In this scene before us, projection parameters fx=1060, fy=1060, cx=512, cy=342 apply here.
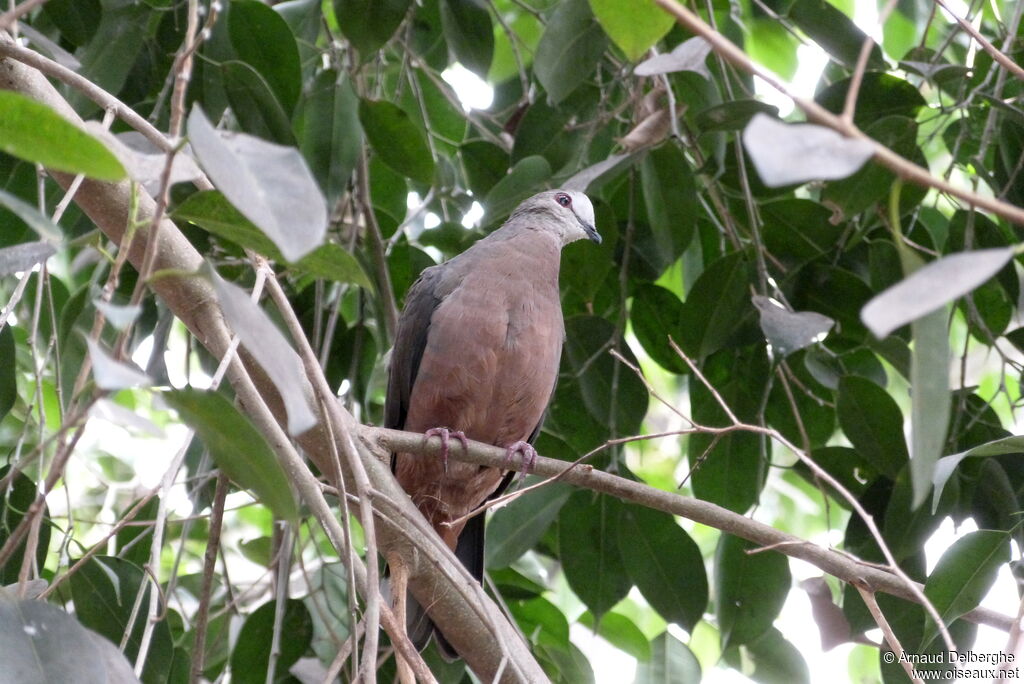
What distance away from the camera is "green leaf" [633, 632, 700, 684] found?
263 centimetres

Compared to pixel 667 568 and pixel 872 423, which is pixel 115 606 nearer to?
pixel 667 568

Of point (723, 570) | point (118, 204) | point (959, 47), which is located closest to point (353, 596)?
point (118, 204)

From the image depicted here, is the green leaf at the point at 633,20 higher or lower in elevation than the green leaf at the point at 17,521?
higher

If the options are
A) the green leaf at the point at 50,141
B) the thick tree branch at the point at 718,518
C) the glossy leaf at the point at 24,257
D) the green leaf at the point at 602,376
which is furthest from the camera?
the green leaf at the point at 602,376

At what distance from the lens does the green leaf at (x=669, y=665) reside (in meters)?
2.63

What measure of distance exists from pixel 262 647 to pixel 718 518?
1276 mm

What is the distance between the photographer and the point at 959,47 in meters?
3.48

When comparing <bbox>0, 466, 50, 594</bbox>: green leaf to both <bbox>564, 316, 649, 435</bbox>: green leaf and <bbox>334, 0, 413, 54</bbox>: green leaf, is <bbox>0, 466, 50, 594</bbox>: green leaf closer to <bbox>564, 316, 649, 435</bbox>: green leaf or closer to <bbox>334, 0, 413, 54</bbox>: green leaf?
<bbox>334, 0, 413, 54</bbox>: green leaf

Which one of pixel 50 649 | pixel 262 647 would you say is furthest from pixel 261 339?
pixel 262 647

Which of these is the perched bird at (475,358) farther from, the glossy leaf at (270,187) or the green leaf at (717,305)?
A: the glossy leaf at (270,187)

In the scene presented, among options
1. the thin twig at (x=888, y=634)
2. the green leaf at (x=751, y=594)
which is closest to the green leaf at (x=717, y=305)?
the green leaf at (x=751, y=594)

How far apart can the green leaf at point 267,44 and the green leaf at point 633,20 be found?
111cm

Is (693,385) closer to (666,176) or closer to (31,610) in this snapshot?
(666,176)

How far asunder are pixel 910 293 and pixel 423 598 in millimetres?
1579
